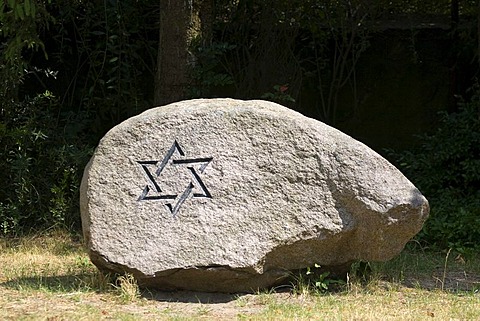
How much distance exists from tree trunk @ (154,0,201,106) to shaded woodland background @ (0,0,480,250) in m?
0.01

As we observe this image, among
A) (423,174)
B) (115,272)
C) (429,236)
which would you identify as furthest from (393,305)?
(423,174)

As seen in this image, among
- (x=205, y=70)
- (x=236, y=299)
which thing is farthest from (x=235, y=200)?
(x=205, y=70)

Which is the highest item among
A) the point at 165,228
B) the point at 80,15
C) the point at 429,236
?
the point at 80,15

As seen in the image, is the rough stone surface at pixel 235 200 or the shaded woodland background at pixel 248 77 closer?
the rough stone surface at pixel 235 200

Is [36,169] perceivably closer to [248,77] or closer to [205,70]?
[205,70]

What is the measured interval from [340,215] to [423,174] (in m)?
4.05

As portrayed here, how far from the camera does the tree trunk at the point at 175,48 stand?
28.2 ft

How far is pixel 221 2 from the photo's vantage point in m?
9.88

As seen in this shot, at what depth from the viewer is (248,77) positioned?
9.86 metres

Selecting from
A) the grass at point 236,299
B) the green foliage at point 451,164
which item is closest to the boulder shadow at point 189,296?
the grass at point 236,299

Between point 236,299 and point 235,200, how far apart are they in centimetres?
66

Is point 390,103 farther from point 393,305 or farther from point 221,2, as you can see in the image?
point 393,305

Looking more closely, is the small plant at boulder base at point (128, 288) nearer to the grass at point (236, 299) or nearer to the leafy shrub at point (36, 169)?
the grass at point (236, 299)

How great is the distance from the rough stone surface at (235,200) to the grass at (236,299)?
14 cm
